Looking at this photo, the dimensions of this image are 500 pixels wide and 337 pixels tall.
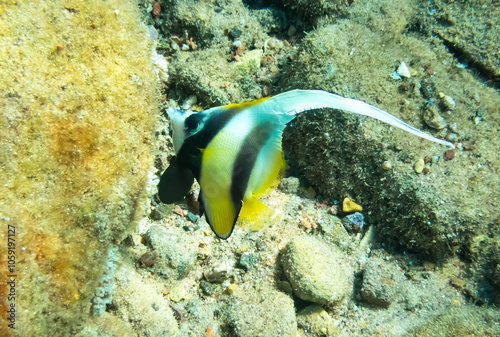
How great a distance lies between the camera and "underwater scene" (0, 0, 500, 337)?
1715 millimetres

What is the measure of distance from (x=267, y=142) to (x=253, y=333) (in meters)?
2.23

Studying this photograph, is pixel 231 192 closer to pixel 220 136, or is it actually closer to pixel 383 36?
pixel 220 136

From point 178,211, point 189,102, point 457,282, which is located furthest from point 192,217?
point 457,282

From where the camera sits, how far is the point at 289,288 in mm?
3084

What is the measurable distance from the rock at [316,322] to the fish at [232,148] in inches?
86.6

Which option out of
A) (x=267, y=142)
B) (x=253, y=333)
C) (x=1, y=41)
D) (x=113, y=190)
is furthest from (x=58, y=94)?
(x=253, y=333)

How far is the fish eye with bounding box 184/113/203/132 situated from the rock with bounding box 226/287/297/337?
7.37 ft

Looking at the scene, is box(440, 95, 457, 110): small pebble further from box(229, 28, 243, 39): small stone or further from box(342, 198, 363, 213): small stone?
box(229, 28, 243, 39): small stone

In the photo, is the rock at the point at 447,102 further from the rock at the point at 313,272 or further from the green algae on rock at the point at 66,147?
the green algae on rock at the point at 66,147

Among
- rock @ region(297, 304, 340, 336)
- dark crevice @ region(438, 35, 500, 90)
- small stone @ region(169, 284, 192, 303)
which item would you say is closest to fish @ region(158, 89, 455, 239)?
small stone @ region(169, 284, 192, 303)

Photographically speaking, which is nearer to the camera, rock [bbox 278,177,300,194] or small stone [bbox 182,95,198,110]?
small stone [bbox 182,95,198,110]

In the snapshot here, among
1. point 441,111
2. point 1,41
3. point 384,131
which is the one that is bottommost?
point 384,131

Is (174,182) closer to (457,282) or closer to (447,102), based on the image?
(447,102)

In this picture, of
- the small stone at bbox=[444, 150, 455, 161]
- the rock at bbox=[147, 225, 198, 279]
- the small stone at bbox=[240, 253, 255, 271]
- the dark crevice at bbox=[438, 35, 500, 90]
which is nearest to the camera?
the rock at bbox=[147, 225, 198, 279]
